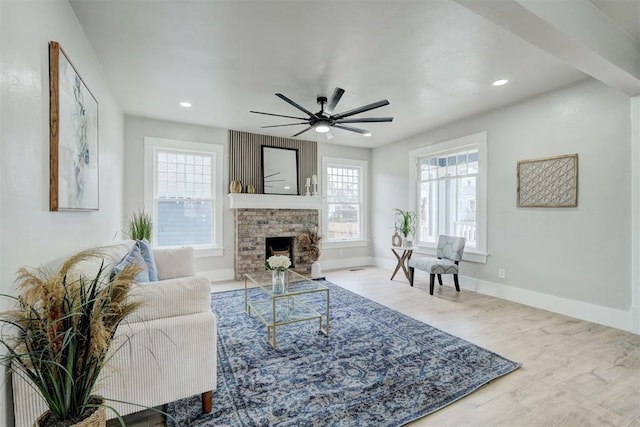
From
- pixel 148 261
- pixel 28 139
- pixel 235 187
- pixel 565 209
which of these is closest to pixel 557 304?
pixel 565 209

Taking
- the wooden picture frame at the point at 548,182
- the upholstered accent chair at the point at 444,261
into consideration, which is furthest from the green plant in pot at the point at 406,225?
the wooden picture frame at the point at 548,182

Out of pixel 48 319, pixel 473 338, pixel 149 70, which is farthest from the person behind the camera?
pixel 149 70

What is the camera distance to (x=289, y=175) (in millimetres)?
5723

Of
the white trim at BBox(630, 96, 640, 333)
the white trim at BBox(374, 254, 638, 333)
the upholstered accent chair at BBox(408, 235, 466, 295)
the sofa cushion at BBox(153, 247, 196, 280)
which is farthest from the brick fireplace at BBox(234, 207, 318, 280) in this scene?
the white trim at BBox(630, 96, 640, 333)

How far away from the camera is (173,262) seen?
325 centimetres

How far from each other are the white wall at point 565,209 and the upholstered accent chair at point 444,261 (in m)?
0.39

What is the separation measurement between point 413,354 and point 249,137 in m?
4.46

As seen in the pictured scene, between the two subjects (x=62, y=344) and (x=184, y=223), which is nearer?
(x=62, y=344)

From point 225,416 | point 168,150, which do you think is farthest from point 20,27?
point 168,150

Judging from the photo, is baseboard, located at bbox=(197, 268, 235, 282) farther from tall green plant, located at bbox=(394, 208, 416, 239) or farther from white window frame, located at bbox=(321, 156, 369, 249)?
tall green plant, located at bbox=(394, 208, 416, 239)

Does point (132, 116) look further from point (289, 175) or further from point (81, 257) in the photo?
point (81, 257)

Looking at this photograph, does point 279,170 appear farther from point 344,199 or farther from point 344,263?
point 344,263

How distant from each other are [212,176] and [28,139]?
147 inches

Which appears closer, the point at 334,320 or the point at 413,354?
the point at 413,354
